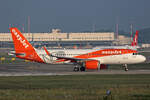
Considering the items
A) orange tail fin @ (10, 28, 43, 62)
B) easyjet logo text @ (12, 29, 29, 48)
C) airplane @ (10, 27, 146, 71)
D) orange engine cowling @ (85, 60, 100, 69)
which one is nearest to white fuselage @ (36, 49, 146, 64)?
airplane @ (10, 27, 146, 71)

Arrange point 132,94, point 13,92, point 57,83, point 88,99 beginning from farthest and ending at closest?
point 57,83 → point 13,92 → point 132,94 → point 88,99

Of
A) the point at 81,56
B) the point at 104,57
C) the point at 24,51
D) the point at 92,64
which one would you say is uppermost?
the point at 24,51

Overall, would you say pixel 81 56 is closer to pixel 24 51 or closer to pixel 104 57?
pixel 104 57

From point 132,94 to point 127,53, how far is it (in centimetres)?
2869

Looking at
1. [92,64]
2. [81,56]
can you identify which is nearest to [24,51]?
[81,56]

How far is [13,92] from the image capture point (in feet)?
102

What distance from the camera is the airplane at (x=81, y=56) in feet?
187

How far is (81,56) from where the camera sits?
5800cm

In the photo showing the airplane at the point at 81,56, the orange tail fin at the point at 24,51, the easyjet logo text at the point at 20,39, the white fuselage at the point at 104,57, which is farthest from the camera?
the easyjet logo text at the point at 20,39

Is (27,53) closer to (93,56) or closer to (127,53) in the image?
(93,56)

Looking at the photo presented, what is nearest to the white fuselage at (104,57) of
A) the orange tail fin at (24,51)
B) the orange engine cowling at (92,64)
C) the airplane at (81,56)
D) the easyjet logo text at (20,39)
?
the airplane at (81,56)

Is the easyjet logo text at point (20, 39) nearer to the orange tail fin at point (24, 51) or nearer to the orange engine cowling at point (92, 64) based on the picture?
the orange tail fin at point (24, 51)

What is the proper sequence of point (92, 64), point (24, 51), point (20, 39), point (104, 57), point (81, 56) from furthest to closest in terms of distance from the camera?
point (20, 39)
point (24, 51)
point (81, 56)
point (104, 57)
point (92, 64)

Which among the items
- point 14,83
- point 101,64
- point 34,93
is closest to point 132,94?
point 34,93
